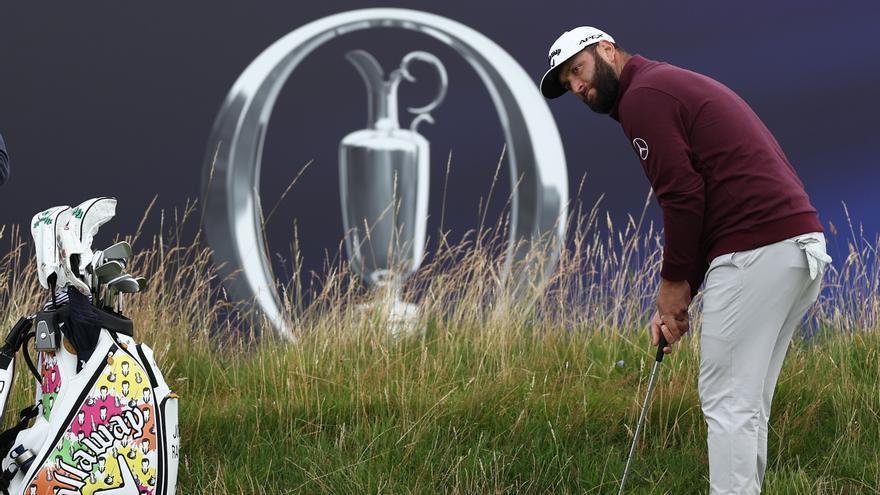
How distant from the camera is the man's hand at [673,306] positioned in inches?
134

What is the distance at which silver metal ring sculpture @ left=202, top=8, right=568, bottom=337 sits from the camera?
7.02m

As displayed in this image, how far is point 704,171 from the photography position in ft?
11.0

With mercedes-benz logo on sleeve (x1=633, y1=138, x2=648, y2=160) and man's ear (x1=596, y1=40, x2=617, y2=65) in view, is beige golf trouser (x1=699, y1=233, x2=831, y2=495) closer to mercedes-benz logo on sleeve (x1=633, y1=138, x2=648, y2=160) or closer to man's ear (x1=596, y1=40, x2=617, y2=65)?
mercedes-benz logo on sleeve (x1=633, y1=138, x2=648, y2=160)

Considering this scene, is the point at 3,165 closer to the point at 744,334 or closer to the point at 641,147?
the point at 641,147

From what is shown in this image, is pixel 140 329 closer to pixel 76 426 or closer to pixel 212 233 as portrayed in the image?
pixel 212 233

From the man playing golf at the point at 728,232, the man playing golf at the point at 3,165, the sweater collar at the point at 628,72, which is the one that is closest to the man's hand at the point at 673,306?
the man playing golf at the point at 728,232

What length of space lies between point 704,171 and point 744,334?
495 mm

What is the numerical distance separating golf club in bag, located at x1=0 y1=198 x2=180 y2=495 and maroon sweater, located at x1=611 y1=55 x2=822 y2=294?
152 cm

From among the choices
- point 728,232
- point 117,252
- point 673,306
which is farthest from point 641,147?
point 117,252

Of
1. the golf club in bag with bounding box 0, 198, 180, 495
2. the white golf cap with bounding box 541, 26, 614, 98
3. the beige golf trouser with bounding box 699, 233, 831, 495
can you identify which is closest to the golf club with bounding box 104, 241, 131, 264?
the golf club in bag with bounding box 0, 198, 180, 495

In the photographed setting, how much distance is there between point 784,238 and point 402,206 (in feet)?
13.2

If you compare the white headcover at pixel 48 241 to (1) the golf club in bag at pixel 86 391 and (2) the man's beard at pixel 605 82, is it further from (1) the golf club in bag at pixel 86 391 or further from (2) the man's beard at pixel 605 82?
(2) the man's beard at pixel 605 82

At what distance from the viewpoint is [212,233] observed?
6992 mm

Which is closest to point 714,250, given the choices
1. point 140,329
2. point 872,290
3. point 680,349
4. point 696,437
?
point 696,437
